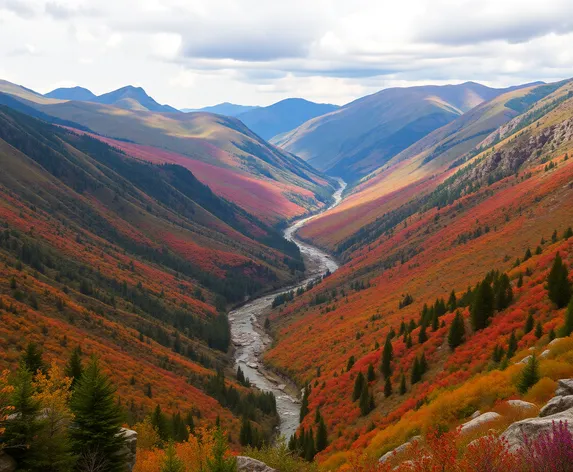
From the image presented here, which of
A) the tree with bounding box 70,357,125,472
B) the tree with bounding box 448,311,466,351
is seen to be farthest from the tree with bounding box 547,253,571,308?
the tree with bounding box 70,357,125,472

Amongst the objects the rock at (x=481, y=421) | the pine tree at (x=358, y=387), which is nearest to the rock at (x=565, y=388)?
the rock at (x=481, y=421)

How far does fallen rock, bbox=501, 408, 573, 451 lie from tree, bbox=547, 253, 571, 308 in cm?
3669

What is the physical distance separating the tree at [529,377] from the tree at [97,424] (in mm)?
27018

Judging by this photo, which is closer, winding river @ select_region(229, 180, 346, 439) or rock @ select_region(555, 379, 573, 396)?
rock @ select_region(555, 379, 573, 396)

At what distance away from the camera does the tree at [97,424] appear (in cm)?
3231

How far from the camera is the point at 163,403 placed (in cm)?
8694

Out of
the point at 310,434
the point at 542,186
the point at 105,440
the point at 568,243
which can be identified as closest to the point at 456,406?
the point at 105,440

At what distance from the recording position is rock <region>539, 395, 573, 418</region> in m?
23.2

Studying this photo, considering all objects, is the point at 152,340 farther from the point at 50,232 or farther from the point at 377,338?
the point at 50,232

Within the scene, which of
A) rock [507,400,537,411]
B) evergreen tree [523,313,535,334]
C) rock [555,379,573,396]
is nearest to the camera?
rock [555,379,573,396]

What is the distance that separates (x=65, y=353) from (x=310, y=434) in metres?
46.8

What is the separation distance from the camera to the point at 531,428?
20594 millimetres

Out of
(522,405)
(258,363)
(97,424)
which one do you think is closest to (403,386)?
(522,405)

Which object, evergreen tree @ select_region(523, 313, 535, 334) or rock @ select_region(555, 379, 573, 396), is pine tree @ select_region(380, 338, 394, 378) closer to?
evergreen tree @ select_region(523, 313, 535, 334)
